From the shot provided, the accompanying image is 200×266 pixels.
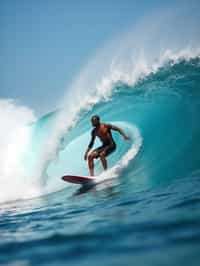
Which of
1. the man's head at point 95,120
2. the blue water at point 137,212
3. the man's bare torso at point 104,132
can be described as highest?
the man's head at point 95,120

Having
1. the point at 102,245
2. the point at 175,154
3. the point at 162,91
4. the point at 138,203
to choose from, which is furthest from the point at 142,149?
the point at 102,245

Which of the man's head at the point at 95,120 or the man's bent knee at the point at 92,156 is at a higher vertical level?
the man's head at the point at 95,120

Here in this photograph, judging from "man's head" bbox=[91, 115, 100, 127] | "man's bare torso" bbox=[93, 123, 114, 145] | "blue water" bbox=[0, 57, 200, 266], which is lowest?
"blue water" bbox=[0, 57, 200, 266]

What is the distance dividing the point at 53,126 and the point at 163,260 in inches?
330

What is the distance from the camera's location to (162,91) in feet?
32.1

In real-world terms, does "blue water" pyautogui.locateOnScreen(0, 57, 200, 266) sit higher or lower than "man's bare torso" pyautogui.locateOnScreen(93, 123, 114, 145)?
lower

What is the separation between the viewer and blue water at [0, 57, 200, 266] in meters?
1.85

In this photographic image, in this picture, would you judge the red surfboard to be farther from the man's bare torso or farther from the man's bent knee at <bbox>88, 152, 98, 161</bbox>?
the man's bare torso

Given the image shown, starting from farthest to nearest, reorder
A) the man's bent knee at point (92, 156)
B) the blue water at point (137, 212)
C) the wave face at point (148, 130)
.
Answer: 1. the man's bent knee at point (92, 156)
2. the wave face at point (148, 130)
3. the blue water at point (137, 212)

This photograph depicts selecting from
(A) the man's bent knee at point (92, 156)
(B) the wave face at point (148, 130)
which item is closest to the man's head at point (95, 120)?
(A) the man's bent knee at point (92, 156)

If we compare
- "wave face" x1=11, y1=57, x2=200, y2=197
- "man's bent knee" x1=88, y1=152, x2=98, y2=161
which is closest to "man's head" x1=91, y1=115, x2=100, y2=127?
"man's bent knee" x1=88, y1=152, x2=98, y2=161

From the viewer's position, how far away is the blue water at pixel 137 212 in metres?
1.85

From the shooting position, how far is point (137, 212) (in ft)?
9.31

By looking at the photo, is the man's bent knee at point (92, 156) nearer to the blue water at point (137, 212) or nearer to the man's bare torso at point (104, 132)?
the man's bare torso at point (104, 132)
